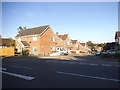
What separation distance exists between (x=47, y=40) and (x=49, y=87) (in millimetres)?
31119

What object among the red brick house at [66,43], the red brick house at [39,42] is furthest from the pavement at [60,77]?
the red brick house at [66,43]

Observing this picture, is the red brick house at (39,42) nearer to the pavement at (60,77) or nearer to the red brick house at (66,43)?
the red brick house at (66,43)

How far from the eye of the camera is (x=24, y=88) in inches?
216

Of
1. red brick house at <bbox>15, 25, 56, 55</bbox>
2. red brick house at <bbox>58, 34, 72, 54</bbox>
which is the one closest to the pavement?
red brick house at <bbox>15, 25, 56, 55</bbox>

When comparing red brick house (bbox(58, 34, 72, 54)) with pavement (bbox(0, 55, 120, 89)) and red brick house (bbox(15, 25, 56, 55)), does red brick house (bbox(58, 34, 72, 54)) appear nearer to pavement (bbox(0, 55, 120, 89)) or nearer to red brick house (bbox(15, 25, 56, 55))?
red brick house (bbox(15, 25, 56, 55))

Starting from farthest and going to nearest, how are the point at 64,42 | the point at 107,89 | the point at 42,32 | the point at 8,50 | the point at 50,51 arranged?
the point at 64,42 → the point at 50,51 → the point at 42,32 → the point at 8,50 → the point at 107,89

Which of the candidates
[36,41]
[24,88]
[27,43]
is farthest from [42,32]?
[24,88]

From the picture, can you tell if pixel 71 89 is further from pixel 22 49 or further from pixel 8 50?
pixel 22 49

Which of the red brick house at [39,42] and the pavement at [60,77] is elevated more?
the red brick house at [39,42]

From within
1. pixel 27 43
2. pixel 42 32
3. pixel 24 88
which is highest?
pixel 42 32

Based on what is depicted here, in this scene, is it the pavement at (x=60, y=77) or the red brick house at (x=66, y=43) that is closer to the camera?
the pavement at (x=60, y=77)

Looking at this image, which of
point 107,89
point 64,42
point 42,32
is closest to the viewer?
point 107,89

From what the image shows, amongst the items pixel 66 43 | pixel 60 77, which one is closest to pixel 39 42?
pixel 66 43

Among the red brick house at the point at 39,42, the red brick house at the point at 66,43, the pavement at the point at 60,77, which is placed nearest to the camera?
the pavement at the point at 60,77
